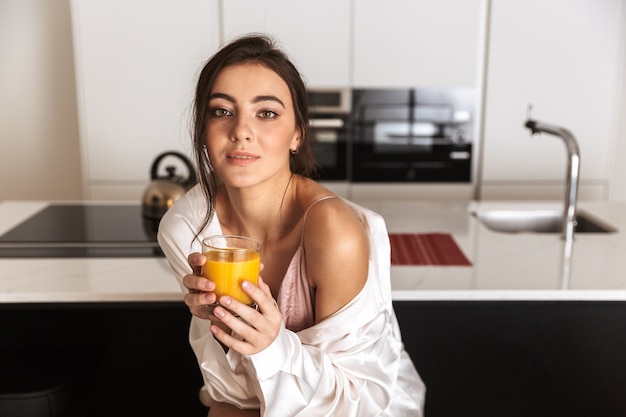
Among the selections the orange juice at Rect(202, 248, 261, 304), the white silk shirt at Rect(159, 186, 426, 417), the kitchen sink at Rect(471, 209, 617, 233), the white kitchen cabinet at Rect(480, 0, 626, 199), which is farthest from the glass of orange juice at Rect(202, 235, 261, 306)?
the white kitchen cabinet at Rect(480, 0, 626, 199)

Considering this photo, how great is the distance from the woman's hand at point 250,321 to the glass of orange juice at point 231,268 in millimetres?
17

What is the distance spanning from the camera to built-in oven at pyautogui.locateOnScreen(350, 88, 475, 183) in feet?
11.8

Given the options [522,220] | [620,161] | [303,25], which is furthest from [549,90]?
[303,25]

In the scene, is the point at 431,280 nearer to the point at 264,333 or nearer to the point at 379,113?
the point at 264,333

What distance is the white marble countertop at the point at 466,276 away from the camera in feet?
5.90

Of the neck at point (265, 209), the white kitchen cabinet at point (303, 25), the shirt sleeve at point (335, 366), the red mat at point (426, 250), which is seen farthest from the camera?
the white kitchen cabinet at point (303, 25)

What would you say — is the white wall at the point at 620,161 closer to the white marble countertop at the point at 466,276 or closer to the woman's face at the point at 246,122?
the white marble countertop at the point at 466,276

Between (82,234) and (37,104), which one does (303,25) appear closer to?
(82,234)

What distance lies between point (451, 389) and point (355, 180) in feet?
6.13

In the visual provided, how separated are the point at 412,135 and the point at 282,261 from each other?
224 centimetres

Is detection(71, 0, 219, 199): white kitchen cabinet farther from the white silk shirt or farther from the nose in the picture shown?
the nose

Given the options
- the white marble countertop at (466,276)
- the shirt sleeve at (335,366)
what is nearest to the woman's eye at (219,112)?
the shirt sleeve at (335,366)

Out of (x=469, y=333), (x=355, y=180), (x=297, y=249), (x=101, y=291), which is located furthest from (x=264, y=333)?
(x=355, y=180)

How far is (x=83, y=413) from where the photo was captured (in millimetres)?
1908
